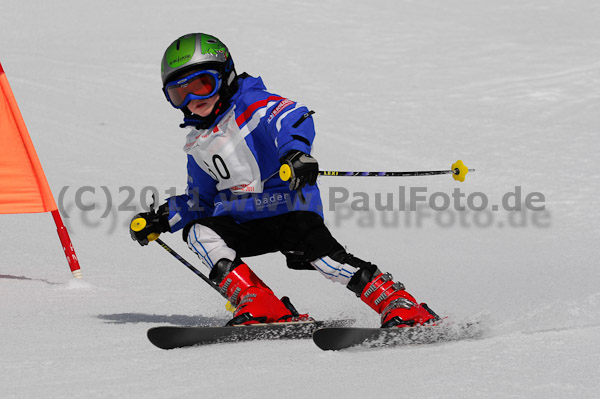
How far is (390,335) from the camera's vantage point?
416 cm

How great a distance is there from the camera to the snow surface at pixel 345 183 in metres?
3.57

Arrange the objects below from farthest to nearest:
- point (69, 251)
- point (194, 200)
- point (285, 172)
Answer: point (69, 251) → point (194, 200) → point (285, 172)

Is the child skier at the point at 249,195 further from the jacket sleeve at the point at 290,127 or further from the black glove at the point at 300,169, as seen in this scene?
the black glove at the point at 300,169

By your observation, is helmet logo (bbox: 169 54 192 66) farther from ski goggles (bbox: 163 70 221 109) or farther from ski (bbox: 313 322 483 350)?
ski (bbox: 313 322 483 350)

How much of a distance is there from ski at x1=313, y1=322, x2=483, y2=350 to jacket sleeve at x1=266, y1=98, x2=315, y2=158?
947 mm

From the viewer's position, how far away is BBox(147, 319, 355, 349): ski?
4098mm

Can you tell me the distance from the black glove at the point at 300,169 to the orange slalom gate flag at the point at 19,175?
2307mm

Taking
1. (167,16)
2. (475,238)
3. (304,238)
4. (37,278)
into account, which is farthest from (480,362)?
(167,16)

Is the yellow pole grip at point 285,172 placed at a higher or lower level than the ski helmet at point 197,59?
lower

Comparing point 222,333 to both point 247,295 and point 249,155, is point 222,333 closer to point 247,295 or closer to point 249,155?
point 247,295

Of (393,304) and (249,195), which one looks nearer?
(393,304)

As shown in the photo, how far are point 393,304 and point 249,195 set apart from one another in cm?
101

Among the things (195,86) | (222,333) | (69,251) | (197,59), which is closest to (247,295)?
(222,333)

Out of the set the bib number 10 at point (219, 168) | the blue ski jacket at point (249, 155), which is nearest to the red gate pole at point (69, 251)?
the blue ski jacket at point (249, 155)
